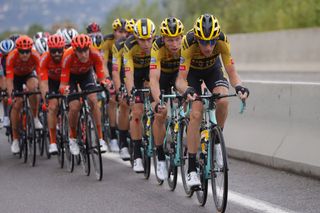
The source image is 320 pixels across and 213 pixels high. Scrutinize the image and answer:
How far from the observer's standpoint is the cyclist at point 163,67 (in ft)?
28.5

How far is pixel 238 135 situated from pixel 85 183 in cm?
252

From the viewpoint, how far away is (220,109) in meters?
7.77

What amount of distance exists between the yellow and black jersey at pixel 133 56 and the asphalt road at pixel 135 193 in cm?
154

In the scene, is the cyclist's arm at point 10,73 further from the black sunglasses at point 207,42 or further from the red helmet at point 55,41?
the black sunglasses at point 207,42

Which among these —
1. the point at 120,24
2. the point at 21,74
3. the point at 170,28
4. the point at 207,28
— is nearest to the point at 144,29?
the point at 170,28

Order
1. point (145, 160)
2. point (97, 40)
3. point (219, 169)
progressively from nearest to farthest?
point (219, 169) → point (145, 160) → point (97, 40)

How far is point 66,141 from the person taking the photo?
438 inches

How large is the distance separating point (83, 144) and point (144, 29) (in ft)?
6.47

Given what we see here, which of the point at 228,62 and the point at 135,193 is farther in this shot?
the point at 135,193

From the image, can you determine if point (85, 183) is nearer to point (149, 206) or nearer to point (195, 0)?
point (149, 206)

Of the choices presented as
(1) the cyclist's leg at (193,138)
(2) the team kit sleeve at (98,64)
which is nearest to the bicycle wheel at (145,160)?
(2) the team kit sleeve at (98,64)

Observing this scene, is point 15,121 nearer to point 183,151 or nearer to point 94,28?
point 94,28

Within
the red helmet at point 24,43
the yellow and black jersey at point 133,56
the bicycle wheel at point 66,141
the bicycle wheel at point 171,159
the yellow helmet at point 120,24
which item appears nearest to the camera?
the bicycle wheel at point 171,159

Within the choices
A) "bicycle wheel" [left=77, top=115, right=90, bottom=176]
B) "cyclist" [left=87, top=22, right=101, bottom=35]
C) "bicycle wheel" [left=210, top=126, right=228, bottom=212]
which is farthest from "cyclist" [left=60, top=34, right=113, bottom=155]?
"cyclist" [left=87, top=22, right=101, bottom=35]
